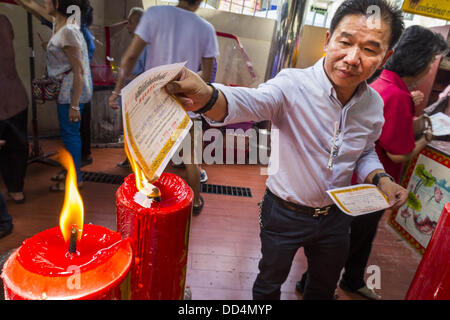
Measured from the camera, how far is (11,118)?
178 cm

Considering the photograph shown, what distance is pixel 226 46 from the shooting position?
2.24 meters

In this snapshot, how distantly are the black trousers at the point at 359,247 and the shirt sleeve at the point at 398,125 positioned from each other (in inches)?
14.5

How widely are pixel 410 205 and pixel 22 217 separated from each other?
2.65 meters

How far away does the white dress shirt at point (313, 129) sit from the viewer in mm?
874

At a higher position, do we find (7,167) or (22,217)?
(7,167)

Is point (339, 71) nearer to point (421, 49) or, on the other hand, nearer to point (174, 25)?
point (174, 25)

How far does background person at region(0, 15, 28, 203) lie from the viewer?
1581 millimetres

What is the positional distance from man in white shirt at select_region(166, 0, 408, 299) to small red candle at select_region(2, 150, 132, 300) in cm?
38

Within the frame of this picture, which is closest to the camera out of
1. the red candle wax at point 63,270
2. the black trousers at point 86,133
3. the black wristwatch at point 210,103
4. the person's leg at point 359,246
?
the red candle wax at point 63,270

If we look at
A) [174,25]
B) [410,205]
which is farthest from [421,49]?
[410,205]

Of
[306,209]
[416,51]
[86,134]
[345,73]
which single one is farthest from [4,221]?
[416,51]

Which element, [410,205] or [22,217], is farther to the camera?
[410,205]

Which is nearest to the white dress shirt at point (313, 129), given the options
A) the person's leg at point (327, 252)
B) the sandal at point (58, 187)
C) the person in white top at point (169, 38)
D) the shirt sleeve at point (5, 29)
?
the person's leg at point (327, 252)

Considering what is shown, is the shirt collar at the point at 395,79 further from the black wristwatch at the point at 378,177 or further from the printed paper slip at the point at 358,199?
the printed paper slip at the point at 358,199
